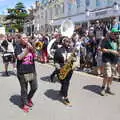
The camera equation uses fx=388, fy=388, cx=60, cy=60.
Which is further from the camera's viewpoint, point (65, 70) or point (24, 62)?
point (65, 70)

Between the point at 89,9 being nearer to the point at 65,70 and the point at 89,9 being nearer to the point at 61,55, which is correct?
the point at 61,55

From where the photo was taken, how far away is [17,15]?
76.4m

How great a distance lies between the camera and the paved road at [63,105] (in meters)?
8.23

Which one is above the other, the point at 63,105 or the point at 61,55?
the point at 61,55

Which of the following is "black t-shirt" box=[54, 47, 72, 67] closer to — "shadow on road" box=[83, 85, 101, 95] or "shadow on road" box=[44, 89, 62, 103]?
"shadow on road" box=[44, 89, 62, 103]

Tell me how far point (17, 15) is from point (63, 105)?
225 ft

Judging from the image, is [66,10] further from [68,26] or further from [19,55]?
[19,55]

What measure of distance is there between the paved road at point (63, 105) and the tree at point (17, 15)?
64.5 meters

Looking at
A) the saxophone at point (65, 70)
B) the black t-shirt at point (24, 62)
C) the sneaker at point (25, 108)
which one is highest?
the black t-shirt at point (24, 62)

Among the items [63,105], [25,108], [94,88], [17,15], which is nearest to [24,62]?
[25,108]

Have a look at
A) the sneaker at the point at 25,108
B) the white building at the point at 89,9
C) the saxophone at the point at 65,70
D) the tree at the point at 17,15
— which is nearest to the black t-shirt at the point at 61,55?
the saxophone at the point at 65,70

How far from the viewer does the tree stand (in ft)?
251

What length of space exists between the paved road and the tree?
64494 millimetres

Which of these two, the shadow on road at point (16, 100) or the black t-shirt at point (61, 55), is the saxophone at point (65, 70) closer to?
the black t-shirt at point (61, 55)
